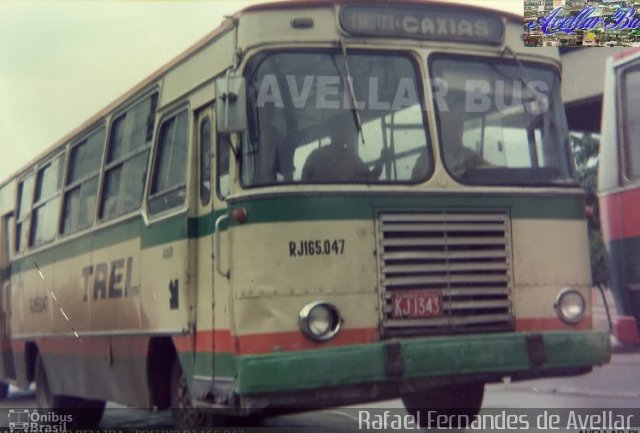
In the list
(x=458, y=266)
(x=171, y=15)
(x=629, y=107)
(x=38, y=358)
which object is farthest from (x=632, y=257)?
(x=38, y=358)

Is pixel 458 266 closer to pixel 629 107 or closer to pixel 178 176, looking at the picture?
pixel 178 176

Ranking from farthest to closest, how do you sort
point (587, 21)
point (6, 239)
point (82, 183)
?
1. point (6, 239)
2. point (82, 183)
3. point (587, 21)

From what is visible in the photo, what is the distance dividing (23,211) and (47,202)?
92 centimetres

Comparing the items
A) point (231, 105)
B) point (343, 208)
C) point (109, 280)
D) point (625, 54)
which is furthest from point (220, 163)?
point (625, 54)

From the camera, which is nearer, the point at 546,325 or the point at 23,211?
the point at 546,325

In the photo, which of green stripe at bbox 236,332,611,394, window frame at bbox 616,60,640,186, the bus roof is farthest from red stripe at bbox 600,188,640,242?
the bus roof

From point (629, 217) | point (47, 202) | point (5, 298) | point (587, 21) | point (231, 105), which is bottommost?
point (5, 298)

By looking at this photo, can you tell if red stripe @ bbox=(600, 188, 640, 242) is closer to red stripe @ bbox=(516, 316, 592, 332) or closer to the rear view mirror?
red stripe @ bbox=(516, 316, 592, 332)

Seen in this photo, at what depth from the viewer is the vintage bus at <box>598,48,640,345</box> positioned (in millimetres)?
8133

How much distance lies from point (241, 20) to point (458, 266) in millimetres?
1918

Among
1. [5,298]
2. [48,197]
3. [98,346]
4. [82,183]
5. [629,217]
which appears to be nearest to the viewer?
[629,217]

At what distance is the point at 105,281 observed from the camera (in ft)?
27.2

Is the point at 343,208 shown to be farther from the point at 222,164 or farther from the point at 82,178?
the point at 82,178

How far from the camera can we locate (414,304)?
631 cm
